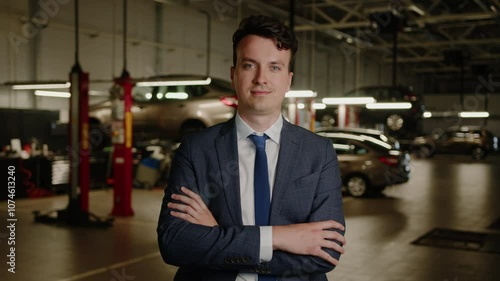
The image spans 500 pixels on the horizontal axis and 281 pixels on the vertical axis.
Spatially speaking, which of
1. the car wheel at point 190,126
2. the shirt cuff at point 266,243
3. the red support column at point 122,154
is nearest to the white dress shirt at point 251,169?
the shirt cuff at point 266,243

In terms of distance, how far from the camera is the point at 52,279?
197 inches

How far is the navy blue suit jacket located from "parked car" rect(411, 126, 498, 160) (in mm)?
21549

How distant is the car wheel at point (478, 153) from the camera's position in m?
21.8

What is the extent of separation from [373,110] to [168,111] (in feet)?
32.0

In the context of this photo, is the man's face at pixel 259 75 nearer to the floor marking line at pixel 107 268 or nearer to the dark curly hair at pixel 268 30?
the dark curly hair at pixel 268 30

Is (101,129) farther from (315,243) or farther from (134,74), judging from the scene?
(315,243)

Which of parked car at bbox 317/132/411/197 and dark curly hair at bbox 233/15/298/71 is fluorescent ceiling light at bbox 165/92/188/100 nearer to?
parked car at bbox 317/132/411/197

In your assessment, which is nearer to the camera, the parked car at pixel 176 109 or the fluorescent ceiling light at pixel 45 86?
the fluorescent ceiling light at pixel 45 86

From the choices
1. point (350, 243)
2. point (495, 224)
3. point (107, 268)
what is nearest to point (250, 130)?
point (107, 268)

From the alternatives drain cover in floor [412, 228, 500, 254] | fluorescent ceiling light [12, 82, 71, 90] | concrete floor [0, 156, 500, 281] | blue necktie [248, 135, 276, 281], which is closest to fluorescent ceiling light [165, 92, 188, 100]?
concrete floor [0, 156, 500, 281]

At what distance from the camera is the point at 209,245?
1.56m

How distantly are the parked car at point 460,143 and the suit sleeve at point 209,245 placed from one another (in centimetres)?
2177

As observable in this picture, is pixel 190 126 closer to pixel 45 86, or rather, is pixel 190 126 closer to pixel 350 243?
pixel 45 86

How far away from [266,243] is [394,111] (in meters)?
18.0
